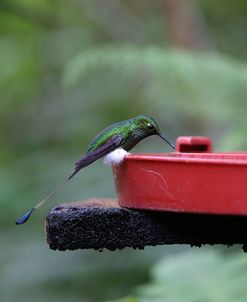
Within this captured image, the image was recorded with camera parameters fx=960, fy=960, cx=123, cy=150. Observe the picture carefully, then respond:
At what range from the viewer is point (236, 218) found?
1715mm

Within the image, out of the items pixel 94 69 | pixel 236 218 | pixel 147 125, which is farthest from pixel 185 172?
pixel 94 69

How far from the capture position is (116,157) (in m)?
1.85

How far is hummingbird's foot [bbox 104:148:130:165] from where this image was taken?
6.02ft

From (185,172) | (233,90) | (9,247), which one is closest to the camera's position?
(185,172)

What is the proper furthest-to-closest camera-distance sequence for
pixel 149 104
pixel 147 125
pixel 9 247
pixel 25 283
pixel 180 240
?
pixel 149 104 → pixel 9 247 → pixel 25 283 → pixel 147 125 → pixel 180 240

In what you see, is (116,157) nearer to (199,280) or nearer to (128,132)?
(128,132)

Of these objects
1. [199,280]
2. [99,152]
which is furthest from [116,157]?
[199,280]

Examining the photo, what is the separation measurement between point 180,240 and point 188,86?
263 centimetres

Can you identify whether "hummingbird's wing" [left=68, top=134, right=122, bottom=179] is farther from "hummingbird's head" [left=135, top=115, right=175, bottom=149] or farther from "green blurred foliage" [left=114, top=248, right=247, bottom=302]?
"green blurred foliage" [left=114, top=248, right=247, bottom=302]

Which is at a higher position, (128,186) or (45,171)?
(128,186)

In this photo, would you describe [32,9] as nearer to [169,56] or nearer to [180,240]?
[169,56]

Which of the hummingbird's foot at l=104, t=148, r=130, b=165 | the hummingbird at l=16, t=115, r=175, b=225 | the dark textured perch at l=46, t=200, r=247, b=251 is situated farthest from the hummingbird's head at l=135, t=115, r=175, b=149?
the dark textured perch at l=46, t=200, r=247, b=251

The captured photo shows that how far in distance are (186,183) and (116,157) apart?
233 millimetres

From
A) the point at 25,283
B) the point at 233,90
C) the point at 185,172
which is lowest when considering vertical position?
the point at 25,283
